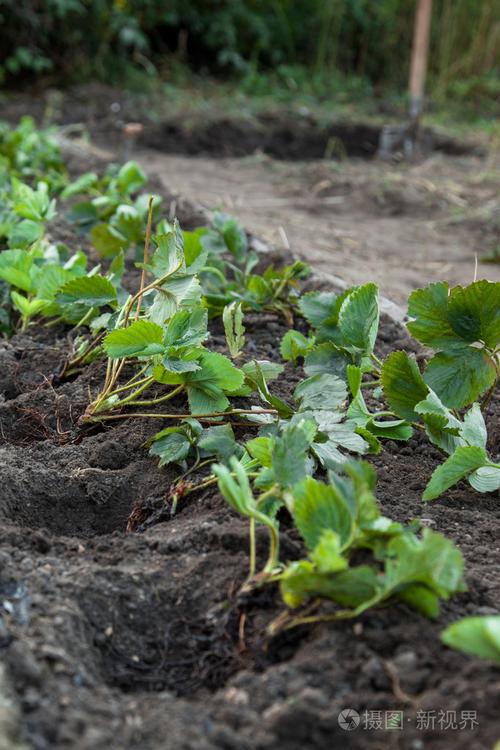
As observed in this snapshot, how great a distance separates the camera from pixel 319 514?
4.43 ft

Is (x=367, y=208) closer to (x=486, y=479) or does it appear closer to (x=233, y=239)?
(x=233, y=239)

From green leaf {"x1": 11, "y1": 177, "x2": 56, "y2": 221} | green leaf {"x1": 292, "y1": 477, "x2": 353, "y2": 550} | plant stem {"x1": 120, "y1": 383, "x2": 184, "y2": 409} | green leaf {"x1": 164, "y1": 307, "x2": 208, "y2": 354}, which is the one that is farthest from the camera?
green leaf {"x1": 11, "y1": 177, "x2": 56, "y2": 221}

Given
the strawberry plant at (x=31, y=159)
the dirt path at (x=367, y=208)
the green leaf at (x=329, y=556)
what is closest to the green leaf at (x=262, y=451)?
the green leaf at (x=329, y=556)

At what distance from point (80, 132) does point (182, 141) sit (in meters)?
0.82

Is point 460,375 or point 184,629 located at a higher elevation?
point 460,375

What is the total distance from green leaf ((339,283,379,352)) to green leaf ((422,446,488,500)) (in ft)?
1.14

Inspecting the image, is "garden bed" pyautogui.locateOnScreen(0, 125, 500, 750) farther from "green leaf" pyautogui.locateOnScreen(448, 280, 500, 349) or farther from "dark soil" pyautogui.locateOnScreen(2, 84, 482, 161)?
"dark soil" pyautogui.locateOnScreen(2, 84, 482, 161)

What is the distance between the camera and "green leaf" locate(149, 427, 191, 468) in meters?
1.80

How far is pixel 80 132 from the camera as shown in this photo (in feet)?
24.2

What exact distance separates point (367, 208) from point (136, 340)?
3847 millimetres

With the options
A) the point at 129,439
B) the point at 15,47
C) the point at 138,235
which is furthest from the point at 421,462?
the point at 15,47

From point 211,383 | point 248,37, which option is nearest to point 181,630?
point 211,383

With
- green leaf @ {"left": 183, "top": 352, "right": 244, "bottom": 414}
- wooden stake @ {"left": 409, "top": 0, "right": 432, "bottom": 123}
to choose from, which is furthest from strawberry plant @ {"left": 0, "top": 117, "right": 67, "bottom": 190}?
wooden stake @ {"left": 409, "top": 0, "right": 432, "bottom": 123}

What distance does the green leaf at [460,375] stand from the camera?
6.26 ft
